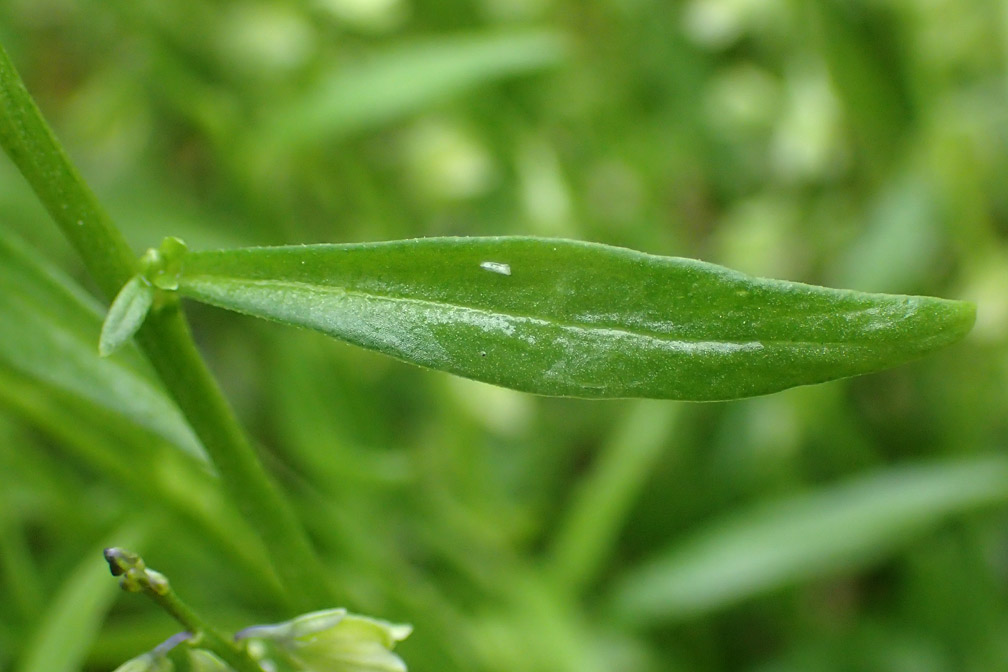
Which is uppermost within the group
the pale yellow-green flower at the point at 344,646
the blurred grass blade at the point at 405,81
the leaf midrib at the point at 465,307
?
the blurred grass blade at the point at 405,81

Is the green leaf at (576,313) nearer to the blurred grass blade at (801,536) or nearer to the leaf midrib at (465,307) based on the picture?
the leaf midrib at (465,307)

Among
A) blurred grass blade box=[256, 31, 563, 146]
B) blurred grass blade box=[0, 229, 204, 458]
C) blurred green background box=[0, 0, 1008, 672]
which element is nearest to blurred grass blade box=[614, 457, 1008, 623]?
blurred green background box=[0, 0, 1008, 672]

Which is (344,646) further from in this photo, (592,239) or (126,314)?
(592,239)

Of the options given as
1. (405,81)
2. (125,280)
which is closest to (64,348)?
(125,280)

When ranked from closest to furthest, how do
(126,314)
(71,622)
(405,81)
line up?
(126,314)
(71,622)
(405,81)

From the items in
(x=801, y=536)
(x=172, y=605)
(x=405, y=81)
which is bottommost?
(x=172, y=605)

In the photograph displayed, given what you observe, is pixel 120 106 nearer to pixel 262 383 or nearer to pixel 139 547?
pixel 262 383

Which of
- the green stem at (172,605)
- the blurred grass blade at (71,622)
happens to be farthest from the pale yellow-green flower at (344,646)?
the blurred grass blade at (71,622)

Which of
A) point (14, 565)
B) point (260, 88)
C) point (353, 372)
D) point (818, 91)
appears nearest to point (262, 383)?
point (353, 372)
